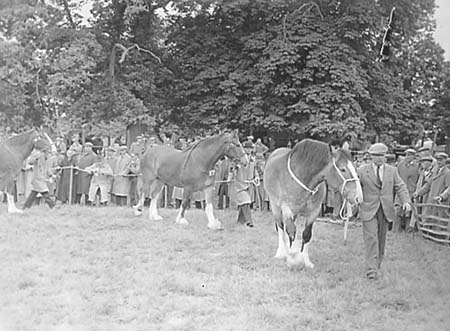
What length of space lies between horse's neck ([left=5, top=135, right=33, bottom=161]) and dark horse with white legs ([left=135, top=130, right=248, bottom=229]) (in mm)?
2839

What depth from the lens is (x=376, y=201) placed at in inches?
349

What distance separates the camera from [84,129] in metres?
26.0

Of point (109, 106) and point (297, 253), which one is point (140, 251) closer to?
point (297, 253)

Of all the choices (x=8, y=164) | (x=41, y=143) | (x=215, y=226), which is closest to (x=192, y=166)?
(x=215, y=226)

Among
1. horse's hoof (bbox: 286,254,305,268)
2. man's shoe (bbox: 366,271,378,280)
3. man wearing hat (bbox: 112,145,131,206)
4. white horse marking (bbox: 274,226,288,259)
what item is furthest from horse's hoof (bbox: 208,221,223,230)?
man wearing hat (bbox: 112,145,131,206)

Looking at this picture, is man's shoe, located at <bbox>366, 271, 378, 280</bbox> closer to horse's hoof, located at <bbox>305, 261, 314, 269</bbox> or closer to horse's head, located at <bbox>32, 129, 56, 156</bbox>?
horse's hoof, located at <bbox>305, 261, 314, 269</bbox>

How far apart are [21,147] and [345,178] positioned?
9.22m

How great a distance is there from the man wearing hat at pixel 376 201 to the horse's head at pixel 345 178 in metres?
0.26

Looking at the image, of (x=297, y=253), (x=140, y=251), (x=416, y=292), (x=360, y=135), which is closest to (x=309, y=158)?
(x=297, y=253)

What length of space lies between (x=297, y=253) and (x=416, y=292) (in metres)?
2.00

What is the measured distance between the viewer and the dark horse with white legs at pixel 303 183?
9047mm

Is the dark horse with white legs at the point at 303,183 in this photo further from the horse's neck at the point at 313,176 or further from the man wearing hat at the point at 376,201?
the man wearing hat at the point at 376,201

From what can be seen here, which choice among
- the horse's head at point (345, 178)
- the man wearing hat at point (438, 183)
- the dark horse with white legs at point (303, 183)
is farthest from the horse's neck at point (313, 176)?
the man wearing hat at point (438, 183)

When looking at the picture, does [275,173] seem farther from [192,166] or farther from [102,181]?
[102,181]
